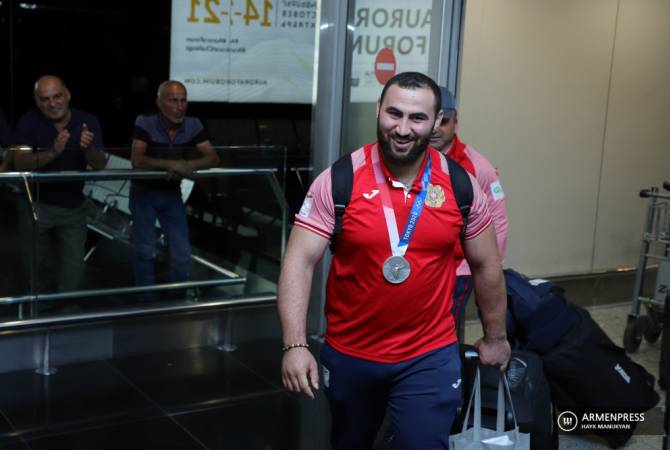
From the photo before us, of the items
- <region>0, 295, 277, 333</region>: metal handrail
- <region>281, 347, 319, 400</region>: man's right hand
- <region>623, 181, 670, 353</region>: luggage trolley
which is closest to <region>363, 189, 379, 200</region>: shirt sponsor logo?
<region>281, 347, 319, 400</region>: man's right hand

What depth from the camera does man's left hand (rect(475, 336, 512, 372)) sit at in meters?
3.70

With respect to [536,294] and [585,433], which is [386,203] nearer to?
[536,294]

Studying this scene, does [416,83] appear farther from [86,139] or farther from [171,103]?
[171,103]

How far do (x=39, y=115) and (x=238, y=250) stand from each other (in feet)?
5.47

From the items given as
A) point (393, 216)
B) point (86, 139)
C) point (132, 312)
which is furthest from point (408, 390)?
point (86, 139)

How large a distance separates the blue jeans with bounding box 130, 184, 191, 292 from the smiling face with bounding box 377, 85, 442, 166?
3401mm

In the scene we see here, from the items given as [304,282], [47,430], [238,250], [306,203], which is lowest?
[47,430]

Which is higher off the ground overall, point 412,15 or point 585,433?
point 412,15

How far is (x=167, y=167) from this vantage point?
21.5 feet

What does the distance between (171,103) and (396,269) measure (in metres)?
3.83

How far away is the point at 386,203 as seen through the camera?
3.40 meters

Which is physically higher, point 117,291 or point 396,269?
point 396,269

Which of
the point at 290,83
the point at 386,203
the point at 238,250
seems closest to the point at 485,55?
the point at 290,83

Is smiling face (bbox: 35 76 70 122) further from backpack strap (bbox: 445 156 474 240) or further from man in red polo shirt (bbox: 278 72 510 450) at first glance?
backpack strap (bbox: 445 156 474 240)
